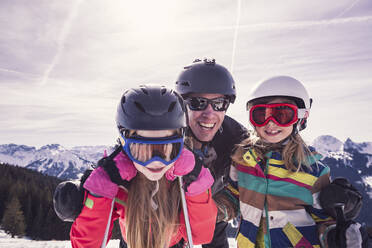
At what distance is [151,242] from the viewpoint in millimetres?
2855

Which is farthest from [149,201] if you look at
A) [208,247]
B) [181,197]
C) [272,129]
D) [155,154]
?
[208,247]

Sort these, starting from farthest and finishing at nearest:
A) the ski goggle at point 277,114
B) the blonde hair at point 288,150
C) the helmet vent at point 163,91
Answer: the ski goggle at point 277,114 < the blonde hair at point 288,150 < the helmet vent at point 163,91

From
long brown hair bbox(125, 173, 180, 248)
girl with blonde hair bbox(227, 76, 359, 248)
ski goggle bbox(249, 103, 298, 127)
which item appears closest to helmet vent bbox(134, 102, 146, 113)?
long brown hair bbox(125, 173, 180, 248)

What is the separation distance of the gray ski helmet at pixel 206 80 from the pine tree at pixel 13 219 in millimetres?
49652

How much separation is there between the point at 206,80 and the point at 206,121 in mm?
799

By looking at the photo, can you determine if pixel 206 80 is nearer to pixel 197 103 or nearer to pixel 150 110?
pixel 197 103

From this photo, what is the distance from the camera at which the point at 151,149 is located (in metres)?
2.69

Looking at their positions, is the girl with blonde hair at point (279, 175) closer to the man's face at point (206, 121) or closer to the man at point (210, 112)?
the man at point (210, 112)

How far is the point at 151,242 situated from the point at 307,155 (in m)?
2.48

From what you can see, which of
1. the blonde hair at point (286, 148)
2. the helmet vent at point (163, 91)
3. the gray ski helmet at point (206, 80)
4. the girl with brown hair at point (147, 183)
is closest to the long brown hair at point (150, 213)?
the girl with brown hair at point (147, 183)

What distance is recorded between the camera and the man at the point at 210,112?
4355 mm

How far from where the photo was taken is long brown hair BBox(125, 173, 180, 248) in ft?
9.11

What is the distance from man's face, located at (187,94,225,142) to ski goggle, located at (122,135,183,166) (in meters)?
1.64

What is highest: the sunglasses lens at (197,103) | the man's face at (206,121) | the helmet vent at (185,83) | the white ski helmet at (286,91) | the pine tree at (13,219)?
the helmet vent at (185,83)
